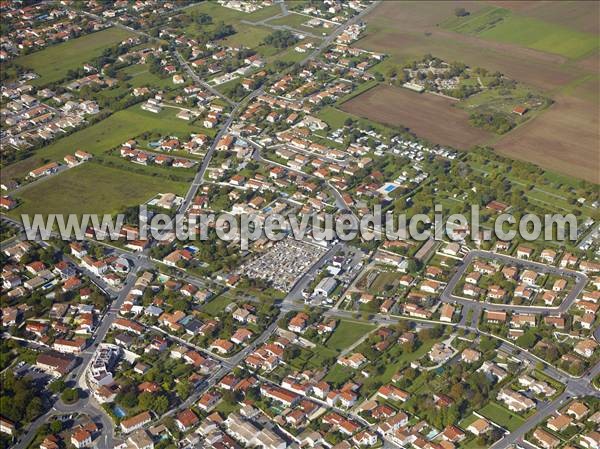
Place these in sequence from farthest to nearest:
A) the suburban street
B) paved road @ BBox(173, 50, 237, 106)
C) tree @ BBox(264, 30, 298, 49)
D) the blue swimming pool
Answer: tree @ BBox(264, 30, 298, 49), paved road @ BBox(173, 50, 237, 106), the blue swimming pool, the suburban street

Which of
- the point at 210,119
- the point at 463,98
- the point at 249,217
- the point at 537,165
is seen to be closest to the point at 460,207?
the point at 537,165

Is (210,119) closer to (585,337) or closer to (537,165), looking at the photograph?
(537,165)

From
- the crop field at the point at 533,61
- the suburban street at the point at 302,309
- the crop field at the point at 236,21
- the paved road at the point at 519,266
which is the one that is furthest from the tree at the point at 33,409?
the crop field at the point at 236,21

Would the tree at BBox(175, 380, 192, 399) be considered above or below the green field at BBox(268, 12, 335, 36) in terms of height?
above

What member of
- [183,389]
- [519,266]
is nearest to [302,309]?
[183,389]

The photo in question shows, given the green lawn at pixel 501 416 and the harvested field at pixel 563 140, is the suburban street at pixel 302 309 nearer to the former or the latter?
the green lawn at pixel 501 416

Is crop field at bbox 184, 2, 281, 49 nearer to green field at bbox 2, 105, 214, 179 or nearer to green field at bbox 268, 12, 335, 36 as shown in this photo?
green field at bbox 268, 12, 335, 36

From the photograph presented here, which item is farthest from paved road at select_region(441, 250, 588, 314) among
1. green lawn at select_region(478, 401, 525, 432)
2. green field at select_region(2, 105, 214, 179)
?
green field at select_region(2, 105, 214, 179)
